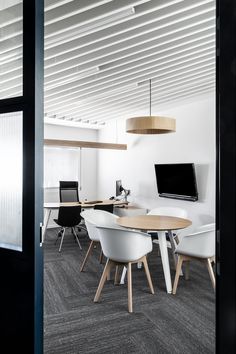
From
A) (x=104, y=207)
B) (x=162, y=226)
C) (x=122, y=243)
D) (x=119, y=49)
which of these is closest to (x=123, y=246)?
(x=122, y=243)

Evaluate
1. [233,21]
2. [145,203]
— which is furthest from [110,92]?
[233,21]

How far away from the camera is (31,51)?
1.64m

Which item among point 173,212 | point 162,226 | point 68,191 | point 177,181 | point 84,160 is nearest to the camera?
point 162,226

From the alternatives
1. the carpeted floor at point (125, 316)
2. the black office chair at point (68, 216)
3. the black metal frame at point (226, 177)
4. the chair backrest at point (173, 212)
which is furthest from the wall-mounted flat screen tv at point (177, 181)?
the black metal frame at point (226, 177)

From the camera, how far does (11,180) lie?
1.78 m

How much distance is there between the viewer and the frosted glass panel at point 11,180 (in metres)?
1.74

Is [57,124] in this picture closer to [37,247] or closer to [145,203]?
[145,203]

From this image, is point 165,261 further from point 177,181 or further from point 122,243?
point 177,181

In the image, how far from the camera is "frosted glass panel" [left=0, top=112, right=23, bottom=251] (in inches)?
Result: 68.5

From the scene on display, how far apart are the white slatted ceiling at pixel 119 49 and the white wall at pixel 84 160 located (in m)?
2.39

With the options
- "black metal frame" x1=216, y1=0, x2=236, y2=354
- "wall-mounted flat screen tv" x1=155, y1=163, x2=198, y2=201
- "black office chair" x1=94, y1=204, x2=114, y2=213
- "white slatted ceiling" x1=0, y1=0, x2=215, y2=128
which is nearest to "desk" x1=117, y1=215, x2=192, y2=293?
"wall-mounted flat screen tv" x1=155, y1=163, x2=198, y2=201

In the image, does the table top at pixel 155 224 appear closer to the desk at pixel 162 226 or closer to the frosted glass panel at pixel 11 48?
the desk at pixel 162 226

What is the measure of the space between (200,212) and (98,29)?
11.5ft

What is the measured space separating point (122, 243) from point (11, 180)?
1.58 metres
